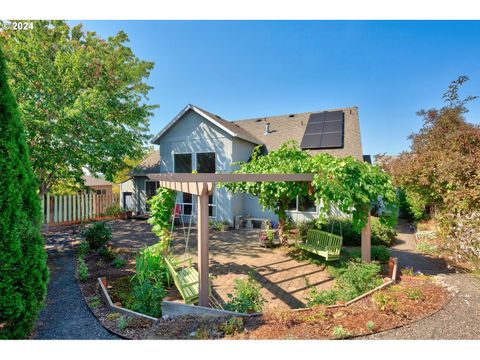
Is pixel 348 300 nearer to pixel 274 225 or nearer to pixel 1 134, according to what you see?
pixel 1 134

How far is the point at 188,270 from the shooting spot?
5.45m

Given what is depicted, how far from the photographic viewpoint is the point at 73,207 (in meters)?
13.7

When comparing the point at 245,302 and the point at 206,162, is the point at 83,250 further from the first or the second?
the point at 206,162

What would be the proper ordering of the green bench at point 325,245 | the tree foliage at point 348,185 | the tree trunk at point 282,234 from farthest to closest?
1. the tree trunk at point 282,234
2. the green bench at point 325,245
3. the tree foliage at point 348,185

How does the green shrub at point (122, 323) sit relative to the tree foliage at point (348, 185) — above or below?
below

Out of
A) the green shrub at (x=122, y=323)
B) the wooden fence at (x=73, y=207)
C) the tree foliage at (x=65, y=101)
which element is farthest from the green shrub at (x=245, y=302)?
the wooden fence at (x=73, y=207)

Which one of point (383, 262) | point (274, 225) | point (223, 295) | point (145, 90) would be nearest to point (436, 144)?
point (383, 262)

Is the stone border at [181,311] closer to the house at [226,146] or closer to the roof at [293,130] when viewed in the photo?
the house at [226,146]

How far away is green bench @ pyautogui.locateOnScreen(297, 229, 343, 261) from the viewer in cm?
670

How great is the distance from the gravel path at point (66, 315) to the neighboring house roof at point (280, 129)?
8.92 m

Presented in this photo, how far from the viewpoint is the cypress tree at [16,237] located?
10.1 feet

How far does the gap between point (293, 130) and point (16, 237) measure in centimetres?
1435

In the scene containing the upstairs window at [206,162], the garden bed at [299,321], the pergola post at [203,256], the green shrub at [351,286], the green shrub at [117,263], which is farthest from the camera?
the upstairs window at [206,162]
